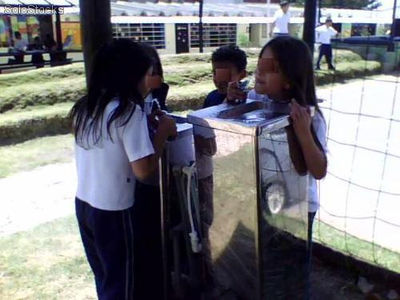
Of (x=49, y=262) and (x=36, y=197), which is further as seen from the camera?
(x=36, y=197)

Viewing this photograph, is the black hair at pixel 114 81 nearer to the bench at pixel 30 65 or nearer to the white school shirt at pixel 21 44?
the bench at pixel 30 65

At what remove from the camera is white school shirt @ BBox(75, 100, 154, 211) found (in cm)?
155

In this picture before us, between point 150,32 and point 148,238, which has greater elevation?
point 150,32

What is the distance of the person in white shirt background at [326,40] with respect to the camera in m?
10.1

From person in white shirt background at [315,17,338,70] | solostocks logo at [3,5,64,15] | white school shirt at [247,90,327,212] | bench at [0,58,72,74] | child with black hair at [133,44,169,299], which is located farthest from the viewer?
solostocks logo at [3,5,64,15]

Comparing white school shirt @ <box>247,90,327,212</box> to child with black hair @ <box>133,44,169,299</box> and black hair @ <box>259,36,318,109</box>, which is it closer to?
black hair @ <box>259,36,318,109</box>

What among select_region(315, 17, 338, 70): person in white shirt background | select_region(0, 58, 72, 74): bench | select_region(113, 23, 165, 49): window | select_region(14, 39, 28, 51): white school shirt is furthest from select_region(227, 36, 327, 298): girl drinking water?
select_region(113, 23, 165, 49): window

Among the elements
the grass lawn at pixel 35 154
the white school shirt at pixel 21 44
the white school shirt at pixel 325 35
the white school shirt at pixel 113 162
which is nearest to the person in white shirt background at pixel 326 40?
the white school shirt at pixel 325 35

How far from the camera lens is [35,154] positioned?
5484mm

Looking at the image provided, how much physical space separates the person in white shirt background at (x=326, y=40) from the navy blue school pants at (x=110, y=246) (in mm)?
8496

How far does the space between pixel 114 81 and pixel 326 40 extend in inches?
438

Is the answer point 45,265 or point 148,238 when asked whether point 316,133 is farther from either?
point 45,265

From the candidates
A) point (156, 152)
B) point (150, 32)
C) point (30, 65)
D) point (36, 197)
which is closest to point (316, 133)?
point (156, 152)

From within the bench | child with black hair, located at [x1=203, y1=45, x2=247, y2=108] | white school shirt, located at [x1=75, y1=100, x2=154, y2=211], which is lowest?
the bench
